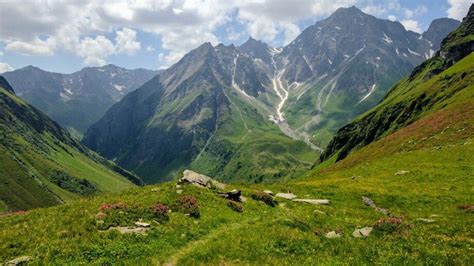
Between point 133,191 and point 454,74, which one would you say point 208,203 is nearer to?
point 133,191

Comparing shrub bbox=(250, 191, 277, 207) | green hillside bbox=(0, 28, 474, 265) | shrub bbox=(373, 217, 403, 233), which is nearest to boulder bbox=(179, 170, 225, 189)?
green hillside bbox=(0, 28, 474, 265)

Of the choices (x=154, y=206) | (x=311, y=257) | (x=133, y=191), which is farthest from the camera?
(x=133, y=191)

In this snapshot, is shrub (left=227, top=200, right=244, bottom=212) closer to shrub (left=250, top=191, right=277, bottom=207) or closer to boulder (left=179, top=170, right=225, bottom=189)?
shrub (left=250, top=191, right=277, bottom=207)

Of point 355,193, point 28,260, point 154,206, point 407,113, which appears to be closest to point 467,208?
point 355,193

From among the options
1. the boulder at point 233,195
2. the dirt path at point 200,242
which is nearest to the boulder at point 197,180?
the boulder at point 233,195

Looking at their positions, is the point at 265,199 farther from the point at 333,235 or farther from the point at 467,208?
the point at 467,208

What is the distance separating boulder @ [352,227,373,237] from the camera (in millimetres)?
25253

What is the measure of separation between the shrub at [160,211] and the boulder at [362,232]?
1205 centimetres

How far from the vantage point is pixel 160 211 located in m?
28.4

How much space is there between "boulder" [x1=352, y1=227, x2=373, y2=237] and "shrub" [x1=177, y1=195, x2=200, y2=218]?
1066 cm

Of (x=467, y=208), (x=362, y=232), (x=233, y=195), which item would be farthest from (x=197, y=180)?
(x=467, y=208)

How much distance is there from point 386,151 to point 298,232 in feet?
211

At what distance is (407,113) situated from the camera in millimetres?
159750

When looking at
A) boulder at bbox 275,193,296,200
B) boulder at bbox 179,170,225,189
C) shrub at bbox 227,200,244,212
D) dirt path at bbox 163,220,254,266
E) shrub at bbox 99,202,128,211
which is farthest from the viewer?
boulder at bbox 275,193,296,200
